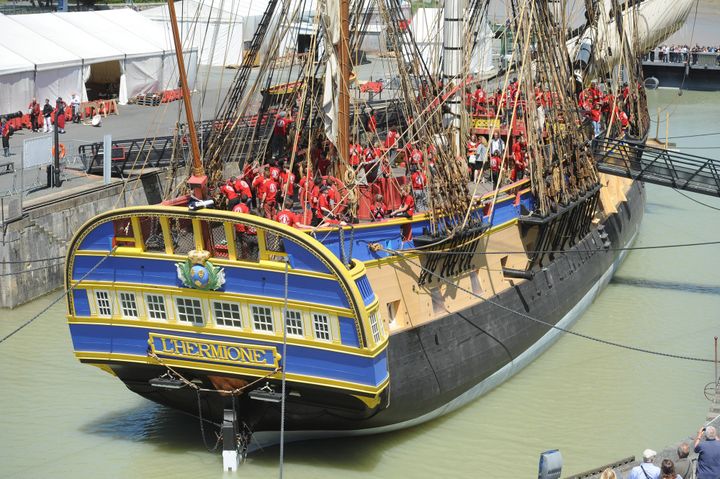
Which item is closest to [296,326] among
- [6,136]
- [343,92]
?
[343,92]

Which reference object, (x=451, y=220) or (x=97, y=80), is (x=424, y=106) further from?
(x=97, y=80)

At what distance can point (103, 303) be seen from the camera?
18.5m

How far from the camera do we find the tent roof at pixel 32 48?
37625 millimetres

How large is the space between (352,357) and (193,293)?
263 cm

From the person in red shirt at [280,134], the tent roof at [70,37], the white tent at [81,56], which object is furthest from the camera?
the tent roof at [70,37]

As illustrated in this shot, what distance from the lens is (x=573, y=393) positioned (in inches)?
886

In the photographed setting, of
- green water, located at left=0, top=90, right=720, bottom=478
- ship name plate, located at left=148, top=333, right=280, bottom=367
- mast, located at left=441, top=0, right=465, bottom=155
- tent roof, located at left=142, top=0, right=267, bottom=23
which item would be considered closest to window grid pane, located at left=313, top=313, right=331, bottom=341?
ship name plate, located at left=148, top=333, right=280, bottom=367

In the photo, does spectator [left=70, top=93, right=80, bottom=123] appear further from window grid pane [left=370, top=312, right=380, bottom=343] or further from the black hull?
window grid pane [left=370, top=312, right=380, bottom=343]

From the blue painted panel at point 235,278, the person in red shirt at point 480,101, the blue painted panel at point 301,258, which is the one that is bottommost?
the blue painted panel at point 235,278

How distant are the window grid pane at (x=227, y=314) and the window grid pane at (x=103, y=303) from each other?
1.79 meters

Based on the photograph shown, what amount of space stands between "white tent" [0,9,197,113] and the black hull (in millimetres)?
15026

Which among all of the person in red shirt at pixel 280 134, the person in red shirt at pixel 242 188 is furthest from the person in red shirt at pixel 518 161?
the person in red shirt at pixel 242 188

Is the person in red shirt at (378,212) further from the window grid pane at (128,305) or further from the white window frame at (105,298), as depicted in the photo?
the white window frame at (105,298)

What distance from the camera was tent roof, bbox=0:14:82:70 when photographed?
→ 37.6 m
